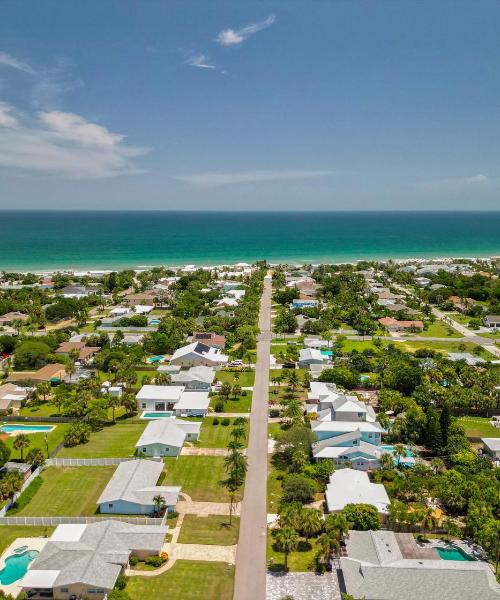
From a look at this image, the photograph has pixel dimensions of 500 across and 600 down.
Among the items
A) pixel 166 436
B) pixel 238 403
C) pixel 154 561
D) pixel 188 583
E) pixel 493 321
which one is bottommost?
pixel 188 583

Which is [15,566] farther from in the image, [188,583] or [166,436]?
[166,436]

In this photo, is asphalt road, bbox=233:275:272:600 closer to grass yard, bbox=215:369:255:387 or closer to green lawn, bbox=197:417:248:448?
grass yard, bbox=215:369:255:387

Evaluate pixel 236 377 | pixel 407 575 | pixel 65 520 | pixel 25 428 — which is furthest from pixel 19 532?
pixel 236 377

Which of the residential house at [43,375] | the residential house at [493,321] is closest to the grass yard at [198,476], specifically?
the residential house at [43,375]

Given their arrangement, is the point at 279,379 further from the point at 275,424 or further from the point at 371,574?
the point at 371,574

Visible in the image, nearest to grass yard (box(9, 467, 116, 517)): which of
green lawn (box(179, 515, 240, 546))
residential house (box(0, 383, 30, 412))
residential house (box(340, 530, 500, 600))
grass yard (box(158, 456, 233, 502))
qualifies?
grass yard (box(158, 456, 233, 502))

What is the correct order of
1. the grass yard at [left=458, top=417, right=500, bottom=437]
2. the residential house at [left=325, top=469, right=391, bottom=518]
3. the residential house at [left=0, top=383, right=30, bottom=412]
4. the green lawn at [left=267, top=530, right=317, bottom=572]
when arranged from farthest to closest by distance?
1. the residential house at [left=0, top=383, right=30, bottom=412]
2. the grass yard at [left=458, top=417, right=500, bottom=437]
3. the residential house at [left=325, top=469, right=391, bottom=518]
4. the green lawn at [left=267, top=530, right=317, bottom=572]
